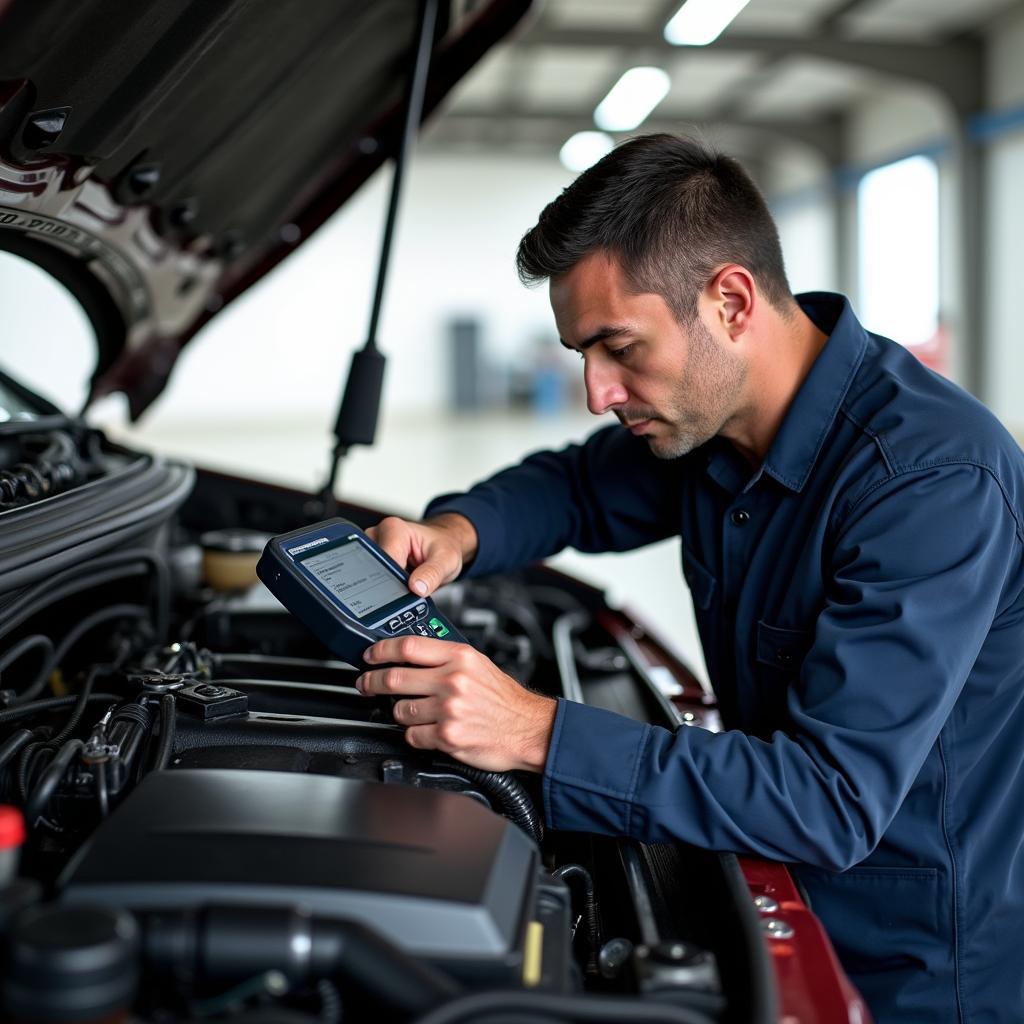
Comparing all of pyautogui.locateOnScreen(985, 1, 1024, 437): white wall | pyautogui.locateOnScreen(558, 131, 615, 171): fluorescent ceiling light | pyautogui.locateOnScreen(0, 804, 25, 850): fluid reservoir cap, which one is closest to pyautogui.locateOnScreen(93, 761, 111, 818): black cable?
pyautogui.locateOnScreen(0, 804, 25, 850): fluid reservoir cap

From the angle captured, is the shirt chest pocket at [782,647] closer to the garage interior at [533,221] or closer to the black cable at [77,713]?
the black cable at [77,713]

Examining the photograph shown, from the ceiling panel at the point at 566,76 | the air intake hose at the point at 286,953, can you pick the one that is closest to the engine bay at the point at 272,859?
the air intake hose at the point at 286,953

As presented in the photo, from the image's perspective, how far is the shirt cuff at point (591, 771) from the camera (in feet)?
2.93

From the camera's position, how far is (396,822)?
2.39 feet

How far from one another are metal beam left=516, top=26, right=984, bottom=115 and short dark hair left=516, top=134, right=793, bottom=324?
22.4 ft

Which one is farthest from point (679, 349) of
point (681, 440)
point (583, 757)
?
point (583, 757)

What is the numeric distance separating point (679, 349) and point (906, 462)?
250 mm

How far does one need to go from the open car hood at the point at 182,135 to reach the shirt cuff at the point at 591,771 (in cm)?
68

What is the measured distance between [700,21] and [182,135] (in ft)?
22.5

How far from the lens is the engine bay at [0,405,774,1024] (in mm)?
600

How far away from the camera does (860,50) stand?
7730mm

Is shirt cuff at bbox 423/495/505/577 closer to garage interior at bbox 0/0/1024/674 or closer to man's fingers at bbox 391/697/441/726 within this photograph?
man's fingers at bbox 391/697/441/726

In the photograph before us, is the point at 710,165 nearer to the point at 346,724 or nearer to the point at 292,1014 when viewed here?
the point at 346,724

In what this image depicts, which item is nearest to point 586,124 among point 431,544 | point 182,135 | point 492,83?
point 492,83
